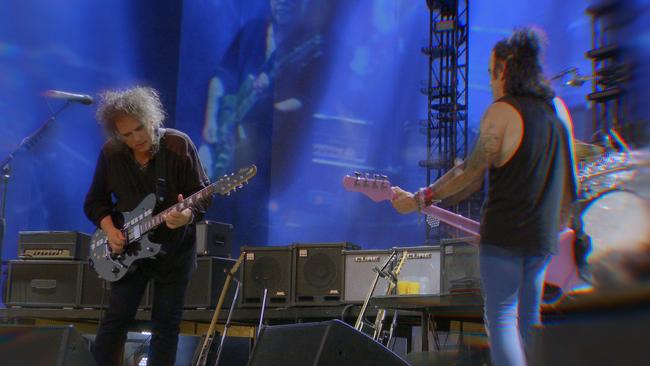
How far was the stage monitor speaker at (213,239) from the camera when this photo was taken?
596 cm

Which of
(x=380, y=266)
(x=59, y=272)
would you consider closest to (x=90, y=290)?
(x=59, y=272)

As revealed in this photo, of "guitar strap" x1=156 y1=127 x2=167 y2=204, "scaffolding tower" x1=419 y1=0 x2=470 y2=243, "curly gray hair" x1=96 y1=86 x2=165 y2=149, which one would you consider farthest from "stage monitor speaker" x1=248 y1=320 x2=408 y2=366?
"scaffolding tower" x1=419 y1=0 x2=470 y2=243

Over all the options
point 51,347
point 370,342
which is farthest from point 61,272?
point 370,342

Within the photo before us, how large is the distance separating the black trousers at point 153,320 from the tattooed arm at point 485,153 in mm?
1284

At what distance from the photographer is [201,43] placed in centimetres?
758

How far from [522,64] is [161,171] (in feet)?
5.56

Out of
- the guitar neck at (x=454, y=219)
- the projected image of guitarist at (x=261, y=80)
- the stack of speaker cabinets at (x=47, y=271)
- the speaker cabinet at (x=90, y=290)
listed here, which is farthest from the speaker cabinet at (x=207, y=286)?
the guitar neck at (x=454, y=219)

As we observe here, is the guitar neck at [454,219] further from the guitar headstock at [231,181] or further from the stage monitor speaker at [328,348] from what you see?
the guitar headstock at [231,181]

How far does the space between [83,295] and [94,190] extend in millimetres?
3016

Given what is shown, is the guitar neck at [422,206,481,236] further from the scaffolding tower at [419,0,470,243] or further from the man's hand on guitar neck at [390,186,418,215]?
the scaffolding tower at [419,0,470,243]

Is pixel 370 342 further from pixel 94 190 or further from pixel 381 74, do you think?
pixel 381 74

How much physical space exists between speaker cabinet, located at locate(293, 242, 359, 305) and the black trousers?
2616 millimetres

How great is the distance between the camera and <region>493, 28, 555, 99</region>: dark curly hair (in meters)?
2.18

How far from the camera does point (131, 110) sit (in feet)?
10.6
